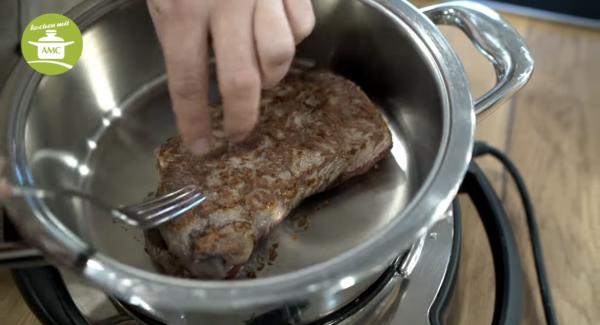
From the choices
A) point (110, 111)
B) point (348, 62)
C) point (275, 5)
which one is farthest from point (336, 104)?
point (110, 111)

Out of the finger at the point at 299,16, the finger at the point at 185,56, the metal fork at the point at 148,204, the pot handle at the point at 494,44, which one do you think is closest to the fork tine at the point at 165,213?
the metal fork at the point at 148,204

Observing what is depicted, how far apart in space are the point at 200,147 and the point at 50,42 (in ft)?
0.87

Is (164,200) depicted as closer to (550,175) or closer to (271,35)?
(271,35)

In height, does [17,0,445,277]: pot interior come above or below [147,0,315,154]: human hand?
below

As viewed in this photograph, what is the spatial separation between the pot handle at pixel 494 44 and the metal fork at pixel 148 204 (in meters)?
0.36

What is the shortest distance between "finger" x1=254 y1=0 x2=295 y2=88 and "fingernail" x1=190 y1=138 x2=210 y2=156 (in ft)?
0.45

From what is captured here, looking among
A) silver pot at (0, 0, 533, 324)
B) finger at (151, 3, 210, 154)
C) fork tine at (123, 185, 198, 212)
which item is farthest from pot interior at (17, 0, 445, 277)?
finger at (151, 3, 210, 154)

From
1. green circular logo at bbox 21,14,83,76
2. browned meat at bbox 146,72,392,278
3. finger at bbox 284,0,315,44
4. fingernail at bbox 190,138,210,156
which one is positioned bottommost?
browned meat at bbox 146,72,392,278

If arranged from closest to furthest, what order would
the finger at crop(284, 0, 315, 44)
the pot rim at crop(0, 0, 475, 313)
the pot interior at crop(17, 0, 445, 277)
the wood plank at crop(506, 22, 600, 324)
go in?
1. the pot rim at crop(0, 0, 475, 313)
2. the finger at crop(284, 0, 315, 44)
3. the pot interior at crop(17, 0, 445, 277)
4. the wood plank at crop(506, 22, 600, 324)

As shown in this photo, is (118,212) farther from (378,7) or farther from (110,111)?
(378,7)

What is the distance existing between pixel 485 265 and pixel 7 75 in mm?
743

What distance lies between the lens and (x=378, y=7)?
815mm

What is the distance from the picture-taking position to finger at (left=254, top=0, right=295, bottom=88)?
59cm

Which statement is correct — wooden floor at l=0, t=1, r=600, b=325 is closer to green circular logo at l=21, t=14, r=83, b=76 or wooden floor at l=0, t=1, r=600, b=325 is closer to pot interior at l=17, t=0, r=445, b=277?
pot interior at l=17, t=0, r=445, b=277
